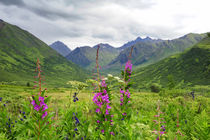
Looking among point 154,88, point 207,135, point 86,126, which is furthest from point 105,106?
point 154,88

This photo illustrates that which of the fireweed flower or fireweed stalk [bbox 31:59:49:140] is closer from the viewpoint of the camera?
fireweed stalk [bbox 31:59:49:140]

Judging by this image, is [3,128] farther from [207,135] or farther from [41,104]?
[207,135]

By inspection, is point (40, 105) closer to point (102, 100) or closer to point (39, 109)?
point (39, 109)

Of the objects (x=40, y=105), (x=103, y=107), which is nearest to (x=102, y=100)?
(x=103, y=107)

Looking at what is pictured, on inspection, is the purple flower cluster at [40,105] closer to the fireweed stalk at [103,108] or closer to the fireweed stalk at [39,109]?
the fireweed stalk at [39,109]

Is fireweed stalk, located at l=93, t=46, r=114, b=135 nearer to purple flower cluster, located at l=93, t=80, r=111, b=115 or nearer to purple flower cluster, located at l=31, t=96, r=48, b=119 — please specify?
purple flower cluster, located at l=93, t=80, r=111, b=115

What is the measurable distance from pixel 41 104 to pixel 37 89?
353mm

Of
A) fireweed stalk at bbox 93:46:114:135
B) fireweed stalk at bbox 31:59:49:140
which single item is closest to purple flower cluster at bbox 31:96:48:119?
fireweed stalk at bbox 31:59:49:140

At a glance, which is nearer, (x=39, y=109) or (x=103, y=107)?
(x=39, y=109)

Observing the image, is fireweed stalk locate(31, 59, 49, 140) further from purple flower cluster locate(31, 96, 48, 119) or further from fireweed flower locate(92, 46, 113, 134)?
fireweed flower locate(92, 46, 113, 134)

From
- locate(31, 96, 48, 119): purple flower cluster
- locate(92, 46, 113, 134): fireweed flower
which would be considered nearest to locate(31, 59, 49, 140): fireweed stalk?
locate(31, 96, 48, 119): purple flower cluster

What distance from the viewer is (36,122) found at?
10.1ft

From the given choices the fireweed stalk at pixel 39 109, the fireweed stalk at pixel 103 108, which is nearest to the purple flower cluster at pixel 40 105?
the fireweed stalk at pixel 39 109

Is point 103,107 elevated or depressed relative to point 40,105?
depressed
